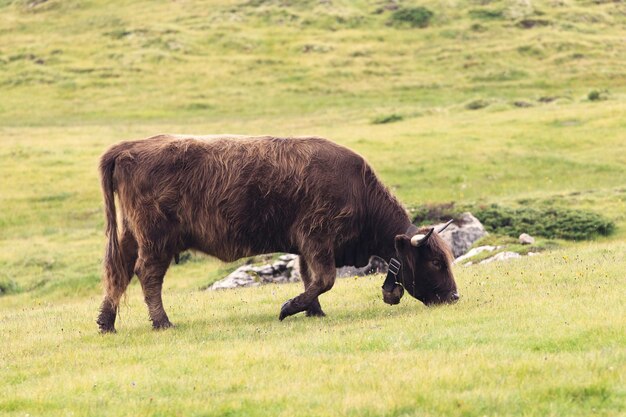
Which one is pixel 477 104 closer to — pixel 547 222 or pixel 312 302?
pixel 547 222

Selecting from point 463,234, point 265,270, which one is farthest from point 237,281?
point 463,234

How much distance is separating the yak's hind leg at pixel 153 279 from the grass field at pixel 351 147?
1.06ft

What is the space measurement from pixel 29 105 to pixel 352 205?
5874 cm

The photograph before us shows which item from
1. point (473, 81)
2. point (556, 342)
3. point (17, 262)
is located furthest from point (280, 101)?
point (556, 342)

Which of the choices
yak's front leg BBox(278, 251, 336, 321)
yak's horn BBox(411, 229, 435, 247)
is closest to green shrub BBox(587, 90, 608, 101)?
yak's horn BBox(411, 229, 435, 247)

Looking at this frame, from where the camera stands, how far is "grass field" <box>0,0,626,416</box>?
9477 millimetres

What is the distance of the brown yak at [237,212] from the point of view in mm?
13477

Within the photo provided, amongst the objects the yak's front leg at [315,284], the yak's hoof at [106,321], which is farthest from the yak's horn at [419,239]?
the yak's hoof at [106,321]

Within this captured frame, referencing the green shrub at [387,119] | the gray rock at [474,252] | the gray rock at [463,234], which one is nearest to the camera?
the gray rock at [474,252]

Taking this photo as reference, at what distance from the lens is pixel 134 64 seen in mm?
78375

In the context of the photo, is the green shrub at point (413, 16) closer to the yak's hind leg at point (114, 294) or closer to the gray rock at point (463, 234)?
the gray rock at point (463, 234)

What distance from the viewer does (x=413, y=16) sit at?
8800 centimetres

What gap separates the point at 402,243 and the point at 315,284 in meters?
1.42

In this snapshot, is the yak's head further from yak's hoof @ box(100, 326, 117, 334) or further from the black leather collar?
yak's hoof @ box(100, 326, 117, 334)
